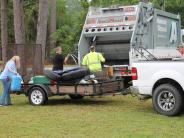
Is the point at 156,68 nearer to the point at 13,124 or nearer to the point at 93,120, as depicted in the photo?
the point at 93,120

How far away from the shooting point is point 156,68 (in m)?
11.9

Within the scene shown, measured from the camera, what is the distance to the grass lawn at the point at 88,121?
9578 millimetres

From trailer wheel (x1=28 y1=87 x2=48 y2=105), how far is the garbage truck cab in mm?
3144

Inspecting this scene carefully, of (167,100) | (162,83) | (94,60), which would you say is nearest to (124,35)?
(94,60)

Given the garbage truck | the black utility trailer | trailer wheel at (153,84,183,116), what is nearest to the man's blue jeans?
the black utility trailer

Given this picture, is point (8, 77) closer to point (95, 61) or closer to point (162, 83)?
point (95, 61)

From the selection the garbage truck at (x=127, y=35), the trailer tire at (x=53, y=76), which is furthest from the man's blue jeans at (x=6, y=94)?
the garbage truck at (x=127, y=35)

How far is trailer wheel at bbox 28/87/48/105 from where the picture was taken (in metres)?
14.3

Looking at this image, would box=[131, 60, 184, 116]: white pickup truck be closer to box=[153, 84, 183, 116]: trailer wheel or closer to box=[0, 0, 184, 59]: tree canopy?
box=[153, 84, 183, 116]: trailer wheel

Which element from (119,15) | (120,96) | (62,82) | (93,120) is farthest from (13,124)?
(119,15)

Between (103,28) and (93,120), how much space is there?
6.27 metres

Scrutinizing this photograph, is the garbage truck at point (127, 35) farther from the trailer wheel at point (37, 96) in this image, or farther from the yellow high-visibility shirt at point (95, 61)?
the trailer wheel at point (37, 96)

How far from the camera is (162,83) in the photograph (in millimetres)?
11984

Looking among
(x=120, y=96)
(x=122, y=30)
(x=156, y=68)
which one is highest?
(x=122, y=30)
